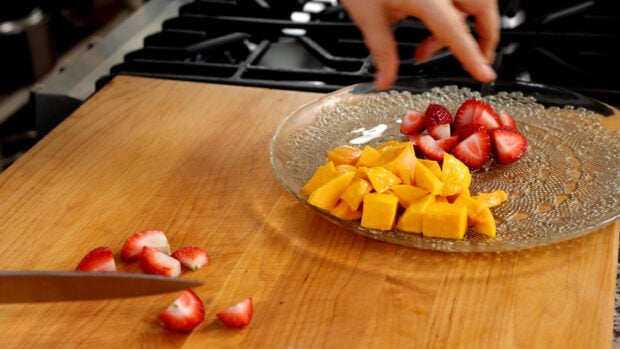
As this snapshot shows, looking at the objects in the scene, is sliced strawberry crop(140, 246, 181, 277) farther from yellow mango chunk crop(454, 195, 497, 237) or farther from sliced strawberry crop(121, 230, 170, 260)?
yellow mango chunk crop(454, 195, 497, 237)

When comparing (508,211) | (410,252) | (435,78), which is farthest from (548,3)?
(410,252)

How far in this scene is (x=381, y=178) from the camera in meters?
1.10

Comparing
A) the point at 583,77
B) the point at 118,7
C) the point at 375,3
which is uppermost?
the point at 375,3

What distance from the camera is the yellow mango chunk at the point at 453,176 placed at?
1093mm

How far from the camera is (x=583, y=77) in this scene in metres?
1.61

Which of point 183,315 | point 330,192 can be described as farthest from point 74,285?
point 330,192

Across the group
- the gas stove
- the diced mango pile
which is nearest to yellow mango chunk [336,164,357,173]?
the diced mango pile

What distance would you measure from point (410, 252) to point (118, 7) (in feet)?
8.92

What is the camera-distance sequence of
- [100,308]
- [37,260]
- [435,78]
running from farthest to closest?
[435,78] → [37,260] → [100,308]

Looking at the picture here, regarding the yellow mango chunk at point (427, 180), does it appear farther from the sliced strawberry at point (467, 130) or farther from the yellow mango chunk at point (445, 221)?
the sliced strawberry at point (467, 130)

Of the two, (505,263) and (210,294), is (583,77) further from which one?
(210,294)

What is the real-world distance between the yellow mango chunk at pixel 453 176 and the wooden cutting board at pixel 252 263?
0.09 meters

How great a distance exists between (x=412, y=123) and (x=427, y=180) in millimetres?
269

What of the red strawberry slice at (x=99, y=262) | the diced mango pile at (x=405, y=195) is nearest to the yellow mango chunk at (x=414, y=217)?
the diced mango pile at (x=405, y=195)
